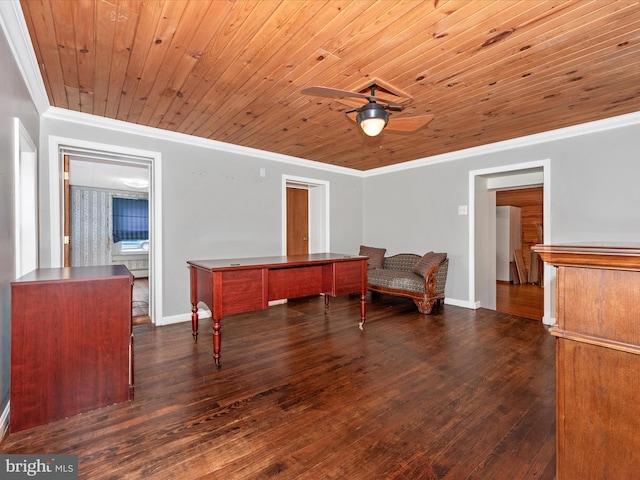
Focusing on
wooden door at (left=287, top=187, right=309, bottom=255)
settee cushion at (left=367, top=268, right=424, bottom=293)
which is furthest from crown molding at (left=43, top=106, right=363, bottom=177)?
settee cushion at (left=367, top=268, right=424, bottom=293)

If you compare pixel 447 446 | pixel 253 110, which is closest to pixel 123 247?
pixel 253 110

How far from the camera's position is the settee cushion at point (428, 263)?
427cm

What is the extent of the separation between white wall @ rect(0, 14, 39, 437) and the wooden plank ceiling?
0.88 ft

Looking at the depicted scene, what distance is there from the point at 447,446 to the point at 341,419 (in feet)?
1.95

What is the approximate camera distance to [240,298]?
2686mm

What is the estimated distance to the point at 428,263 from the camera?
14.2ft

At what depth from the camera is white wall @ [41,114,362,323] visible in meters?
3.25

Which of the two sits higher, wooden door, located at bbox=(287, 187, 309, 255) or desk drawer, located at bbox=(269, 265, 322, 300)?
wooden door, located at bbox=(287, 187, 309, 255)

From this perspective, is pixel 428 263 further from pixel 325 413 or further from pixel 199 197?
pixel 199 197

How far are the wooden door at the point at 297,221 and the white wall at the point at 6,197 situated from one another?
385 centimetres

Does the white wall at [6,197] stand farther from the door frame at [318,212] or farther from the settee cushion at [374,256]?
the settee cushion at [374,256]

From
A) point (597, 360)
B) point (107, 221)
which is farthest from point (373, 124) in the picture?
point (107, 221)

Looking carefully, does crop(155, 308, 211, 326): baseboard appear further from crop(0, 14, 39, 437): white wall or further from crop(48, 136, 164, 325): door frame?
crop(0, 14, 39, 437): white wall

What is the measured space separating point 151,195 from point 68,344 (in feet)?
7.35
